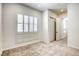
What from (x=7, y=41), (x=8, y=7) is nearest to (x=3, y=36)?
(x=7, y=41)

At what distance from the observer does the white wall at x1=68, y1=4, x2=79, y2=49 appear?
3.16m

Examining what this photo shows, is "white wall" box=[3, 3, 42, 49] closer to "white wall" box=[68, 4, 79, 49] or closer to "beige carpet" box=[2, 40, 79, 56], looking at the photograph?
"beige carpet" box=[2, 40, 79, 56]

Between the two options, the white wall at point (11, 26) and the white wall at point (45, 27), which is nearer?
the white wall at point (11, 26)

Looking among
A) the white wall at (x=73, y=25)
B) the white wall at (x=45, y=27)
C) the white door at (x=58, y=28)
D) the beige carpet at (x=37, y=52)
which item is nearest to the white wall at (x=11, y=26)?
the beige carpet at (x=37, y=52)

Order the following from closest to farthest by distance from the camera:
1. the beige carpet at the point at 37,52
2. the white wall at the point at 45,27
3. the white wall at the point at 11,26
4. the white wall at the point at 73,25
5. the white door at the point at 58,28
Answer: the beige carpet at the point at 37,52, the white wall at the point at 11,26, the white wall at the point at 73,25, the white wall at the point at 45,27, the white door at the point at 58,28

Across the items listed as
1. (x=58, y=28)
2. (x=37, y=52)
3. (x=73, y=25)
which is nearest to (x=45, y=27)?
(x=58, y=28)

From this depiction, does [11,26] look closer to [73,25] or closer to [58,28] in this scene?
[73,25]

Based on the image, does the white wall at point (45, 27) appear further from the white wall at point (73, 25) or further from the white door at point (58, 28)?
the white wall at point (73, 25)

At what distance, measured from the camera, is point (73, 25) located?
3312 mm

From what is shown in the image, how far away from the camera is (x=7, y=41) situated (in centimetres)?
265

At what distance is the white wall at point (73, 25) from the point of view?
3.16m

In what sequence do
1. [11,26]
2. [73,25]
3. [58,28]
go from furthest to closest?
[58,28]
[73,25]
[11,26]

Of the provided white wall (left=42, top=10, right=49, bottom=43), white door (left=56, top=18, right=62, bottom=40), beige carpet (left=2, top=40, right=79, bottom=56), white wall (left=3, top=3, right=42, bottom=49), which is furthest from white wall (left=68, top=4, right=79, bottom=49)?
white wall (left=3, top=3, right=42, bottom=49)

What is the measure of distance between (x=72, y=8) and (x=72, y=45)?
1.67 metres
